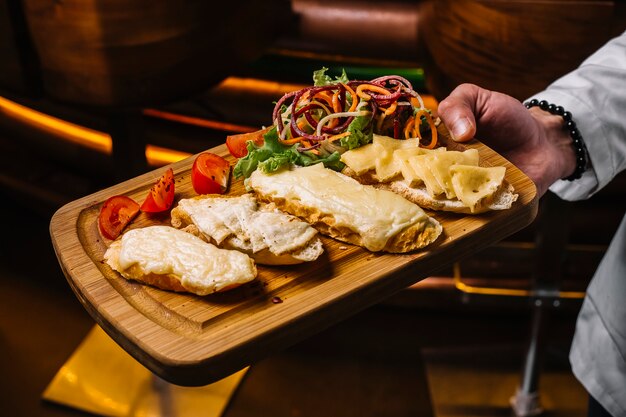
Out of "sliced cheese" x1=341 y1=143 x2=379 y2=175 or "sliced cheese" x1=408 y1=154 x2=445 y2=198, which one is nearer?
"sliced cheese" x1=408 y1=154 x2=445 y2=198

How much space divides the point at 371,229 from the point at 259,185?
1.34 ft

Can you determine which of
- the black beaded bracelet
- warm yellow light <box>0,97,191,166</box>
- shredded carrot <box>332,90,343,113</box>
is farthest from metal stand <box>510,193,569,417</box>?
warm yellow light <box>0,97,191,166</box>

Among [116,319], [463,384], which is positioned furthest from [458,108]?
[463,384]

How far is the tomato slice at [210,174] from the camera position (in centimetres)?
228

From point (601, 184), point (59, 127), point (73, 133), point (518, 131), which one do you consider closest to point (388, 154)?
point (518, 131)

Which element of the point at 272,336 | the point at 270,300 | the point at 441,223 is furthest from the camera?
the point at 441,223

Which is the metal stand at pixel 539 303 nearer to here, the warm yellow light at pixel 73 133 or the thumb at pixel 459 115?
the thumb at pixel 459 115

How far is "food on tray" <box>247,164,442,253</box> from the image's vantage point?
6.65 feet

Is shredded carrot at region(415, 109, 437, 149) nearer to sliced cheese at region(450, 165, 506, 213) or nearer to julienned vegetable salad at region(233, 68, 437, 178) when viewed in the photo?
julienned vegetable salad at region(233, 68, 437, 178)

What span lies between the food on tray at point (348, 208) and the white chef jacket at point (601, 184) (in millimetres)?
697

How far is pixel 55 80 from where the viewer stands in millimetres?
3475

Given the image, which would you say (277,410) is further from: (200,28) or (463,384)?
(200,28)

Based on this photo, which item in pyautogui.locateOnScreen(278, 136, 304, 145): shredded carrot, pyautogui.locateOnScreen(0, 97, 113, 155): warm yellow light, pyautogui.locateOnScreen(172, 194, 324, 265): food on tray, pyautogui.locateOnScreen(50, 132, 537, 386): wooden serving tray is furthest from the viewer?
pyautogui.locateOnScreen(0, 97, 113, 155): warm yellow light

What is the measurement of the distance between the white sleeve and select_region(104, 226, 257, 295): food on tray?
1.23m
